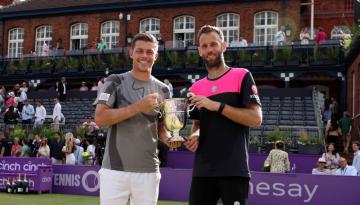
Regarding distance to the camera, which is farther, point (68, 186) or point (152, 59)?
point (68, 186)

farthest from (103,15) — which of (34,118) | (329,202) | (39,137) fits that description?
(329,202)

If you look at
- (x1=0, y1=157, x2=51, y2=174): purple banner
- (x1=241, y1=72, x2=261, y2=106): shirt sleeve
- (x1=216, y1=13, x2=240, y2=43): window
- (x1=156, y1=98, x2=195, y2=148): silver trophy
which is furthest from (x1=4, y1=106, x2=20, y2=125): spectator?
(x1=241, y1=72, x2=261, y2=106): shirt sleeve

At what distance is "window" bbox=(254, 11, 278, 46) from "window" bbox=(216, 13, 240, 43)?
116cm

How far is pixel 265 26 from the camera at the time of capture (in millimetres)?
32219

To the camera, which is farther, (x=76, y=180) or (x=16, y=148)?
(x=16, y=148)

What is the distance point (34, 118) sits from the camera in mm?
23906

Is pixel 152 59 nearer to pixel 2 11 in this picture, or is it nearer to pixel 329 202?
pixel 329 202

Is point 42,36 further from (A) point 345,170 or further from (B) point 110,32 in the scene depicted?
(A) point 345,170

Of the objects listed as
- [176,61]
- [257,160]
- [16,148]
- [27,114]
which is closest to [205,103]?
[257,160]

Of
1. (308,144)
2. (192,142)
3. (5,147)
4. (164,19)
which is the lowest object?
(5,147)

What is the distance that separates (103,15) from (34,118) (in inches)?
545

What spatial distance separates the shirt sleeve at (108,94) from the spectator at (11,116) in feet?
65.8

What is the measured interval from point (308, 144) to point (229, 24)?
15.9 metres

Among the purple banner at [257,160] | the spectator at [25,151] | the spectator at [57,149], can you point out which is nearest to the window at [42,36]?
the spectator at [25,151]
